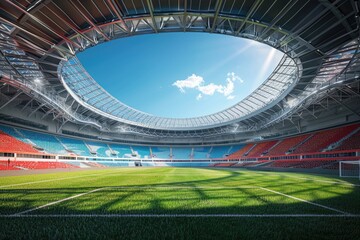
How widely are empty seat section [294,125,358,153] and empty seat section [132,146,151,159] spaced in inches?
1793

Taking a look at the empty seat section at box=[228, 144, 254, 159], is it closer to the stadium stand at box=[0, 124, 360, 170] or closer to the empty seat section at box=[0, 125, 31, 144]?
the stadium stand at box=[0, 124, 360, 170]

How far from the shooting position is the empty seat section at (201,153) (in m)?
69.0

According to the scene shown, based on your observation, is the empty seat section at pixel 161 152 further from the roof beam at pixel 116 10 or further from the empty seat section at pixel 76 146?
the roof beam at pixel 116 10

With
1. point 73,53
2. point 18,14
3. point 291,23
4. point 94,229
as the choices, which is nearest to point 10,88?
point 73,53

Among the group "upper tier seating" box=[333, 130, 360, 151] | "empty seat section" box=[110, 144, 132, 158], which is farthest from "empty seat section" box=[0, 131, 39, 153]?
"upper tier seating" box=[333, 130, 360, 151]

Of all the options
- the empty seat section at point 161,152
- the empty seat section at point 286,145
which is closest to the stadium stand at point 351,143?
the empty seat section at point 286,145

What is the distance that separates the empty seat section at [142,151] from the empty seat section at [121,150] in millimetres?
2361

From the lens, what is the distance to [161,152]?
71.2 m

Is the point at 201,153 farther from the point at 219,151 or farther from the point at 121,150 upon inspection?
the point at 121,150

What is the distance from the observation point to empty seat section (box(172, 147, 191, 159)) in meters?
70.3

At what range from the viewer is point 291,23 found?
52.9ft

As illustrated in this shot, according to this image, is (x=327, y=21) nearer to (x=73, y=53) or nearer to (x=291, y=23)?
(x=291, y=23)

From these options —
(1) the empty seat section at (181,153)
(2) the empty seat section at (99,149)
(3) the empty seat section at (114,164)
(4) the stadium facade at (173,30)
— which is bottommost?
(3) the empty seat section at (114,164)

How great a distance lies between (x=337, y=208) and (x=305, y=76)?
2123cm
